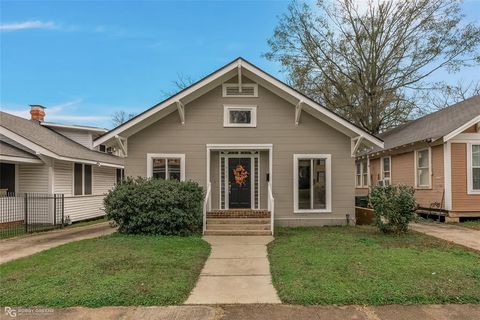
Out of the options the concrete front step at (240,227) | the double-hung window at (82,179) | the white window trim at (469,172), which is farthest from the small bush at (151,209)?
the white window trim at (469,172)

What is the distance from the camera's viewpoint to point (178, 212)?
9711 millimetres

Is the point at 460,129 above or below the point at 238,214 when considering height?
above

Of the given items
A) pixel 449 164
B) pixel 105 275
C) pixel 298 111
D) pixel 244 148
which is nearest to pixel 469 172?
pixel 449 164

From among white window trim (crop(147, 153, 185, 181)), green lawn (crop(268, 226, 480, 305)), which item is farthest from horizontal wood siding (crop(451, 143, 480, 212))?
white window trim (crop(147, 153, 185, 181))

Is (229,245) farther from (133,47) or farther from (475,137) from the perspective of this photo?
(133,47)

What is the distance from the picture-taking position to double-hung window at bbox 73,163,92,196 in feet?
49.7

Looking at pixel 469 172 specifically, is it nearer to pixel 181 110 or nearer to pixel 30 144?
pixel 181 110

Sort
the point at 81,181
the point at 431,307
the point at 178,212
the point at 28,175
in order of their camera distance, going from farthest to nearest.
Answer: the point at 81,181 < the point at 28,175 < the point at 178,212 < the point at 431,307

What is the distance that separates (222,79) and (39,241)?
749 centimetres

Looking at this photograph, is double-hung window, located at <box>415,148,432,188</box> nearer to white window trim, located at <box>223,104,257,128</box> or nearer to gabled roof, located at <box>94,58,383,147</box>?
gabled roof, located at <box>94,58,383,147</box>

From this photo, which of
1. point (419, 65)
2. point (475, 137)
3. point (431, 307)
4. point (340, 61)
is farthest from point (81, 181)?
point (419, 65)

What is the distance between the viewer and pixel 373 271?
5.89 metres

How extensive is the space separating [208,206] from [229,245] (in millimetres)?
3289

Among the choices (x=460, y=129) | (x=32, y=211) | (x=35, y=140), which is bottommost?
(x=32, y=211)
